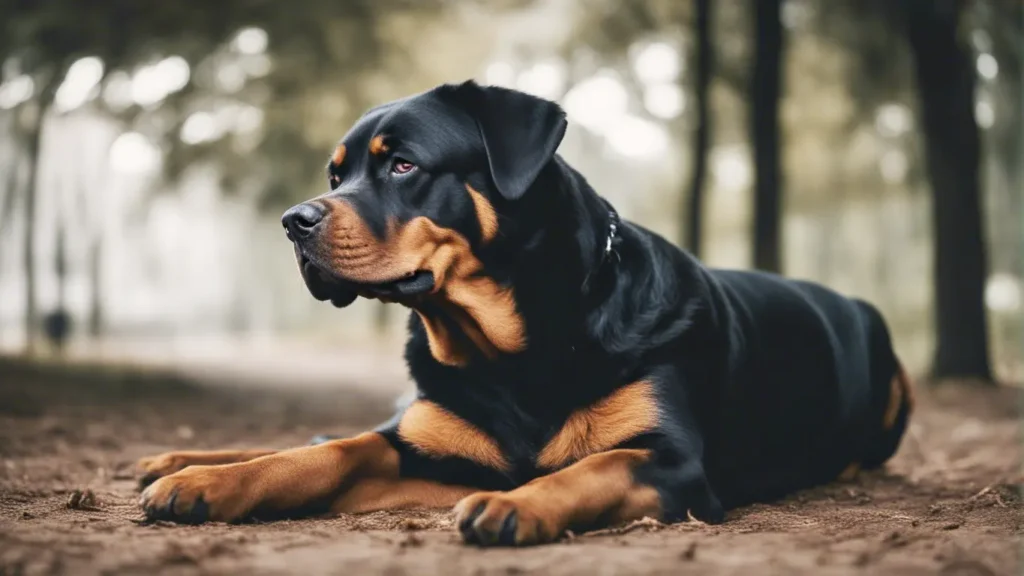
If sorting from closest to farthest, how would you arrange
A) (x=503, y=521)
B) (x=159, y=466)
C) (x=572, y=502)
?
(x=503, y=521) → (x=572, y=502) → (x=159, y=466)

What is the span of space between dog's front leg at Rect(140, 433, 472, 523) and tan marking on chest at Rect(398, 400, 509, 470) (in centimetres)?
12

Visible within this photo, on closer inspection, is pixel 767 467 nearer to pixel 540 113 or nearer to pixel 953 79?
pixel 540 113

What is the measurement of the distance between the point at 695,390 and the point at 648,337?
298mm

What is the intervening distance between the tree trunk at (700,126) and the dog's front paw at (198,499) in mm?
9621

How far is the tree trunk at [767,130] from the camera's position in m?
A: 11.7

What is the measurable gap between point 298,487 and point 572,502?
43.9 inches

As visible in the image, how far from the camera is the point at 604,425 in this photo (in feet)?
12.3

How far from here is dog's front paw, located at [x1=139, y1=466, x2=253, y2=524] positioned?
136 inches

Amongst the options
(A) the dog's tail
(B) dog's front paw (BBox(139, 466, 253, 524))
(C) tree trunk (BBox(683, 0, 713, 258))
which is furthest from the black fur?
(C) tree trunk (BBox(683, 0, 713, 258))

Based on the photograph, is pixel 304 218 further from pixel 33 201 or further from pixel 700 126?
pixel 33 201

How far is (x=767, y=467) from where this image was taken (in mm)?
4637

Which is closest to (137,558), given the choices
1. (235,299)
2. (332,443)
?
(332,443)

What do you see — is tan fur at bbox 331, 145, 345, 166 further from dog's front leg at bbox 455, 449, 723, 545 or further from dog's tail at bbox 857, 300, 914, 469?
dog's tail at bbox 857, 300, 914, 469

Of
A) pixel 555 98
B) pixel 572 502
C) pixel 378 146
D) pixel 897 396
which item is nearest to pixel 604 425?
pixel 572 502
